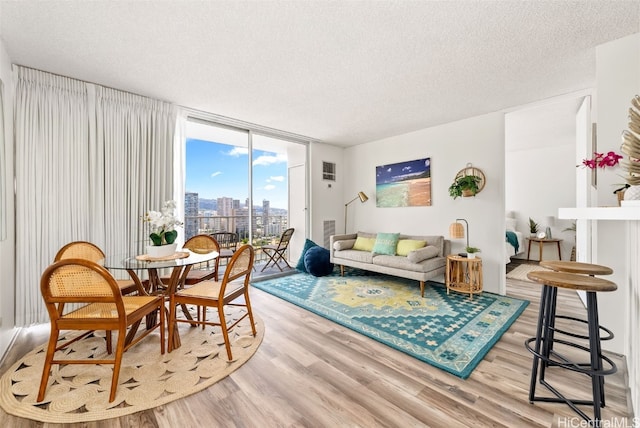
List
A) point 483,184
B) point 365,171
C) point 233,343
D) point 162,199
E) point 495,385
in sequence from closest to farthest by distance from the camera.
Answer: point 495,385 → point 233,343 → point 162,199 → point 483,184 → point 365,171

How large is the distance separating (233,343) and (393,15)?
9.54 ft

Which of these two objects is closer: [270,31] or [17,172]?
[270,31]

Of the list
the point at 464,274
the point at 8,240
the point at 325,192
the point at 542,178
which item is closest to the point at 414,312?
the point at 464,274

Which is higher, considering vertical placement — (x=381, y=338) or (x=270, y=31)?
(x=270, y=31)

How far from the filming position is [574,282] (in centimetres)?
140

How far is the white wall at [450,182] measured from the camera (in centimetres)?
378

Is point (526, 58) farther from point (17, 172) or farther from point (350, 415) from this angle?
point (17, 172)

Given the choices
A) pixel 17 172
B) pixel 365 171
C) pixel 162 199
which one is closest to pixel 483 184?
pixel 365 171

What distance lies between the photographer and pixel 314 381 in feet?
5.96

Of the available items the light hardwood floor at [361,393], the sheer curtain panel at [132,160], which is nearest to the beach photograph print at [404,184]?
the light hardwood floor at [361,393]

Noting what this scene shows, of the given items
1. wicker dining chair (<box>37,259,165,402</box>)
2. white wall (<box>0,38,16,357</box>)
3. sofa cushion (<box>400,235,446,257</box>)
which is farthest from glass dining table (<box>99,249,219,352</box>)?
sofa cushion (<box>400,235,446,257</box>)

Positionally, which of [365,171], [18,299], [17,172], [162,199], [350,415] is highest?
[365,171]

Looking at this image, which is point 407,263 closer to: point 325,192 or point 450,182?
point 450,182

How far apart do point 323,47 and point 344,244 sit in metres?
3.28
